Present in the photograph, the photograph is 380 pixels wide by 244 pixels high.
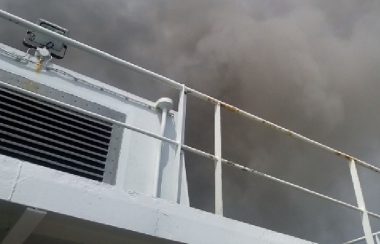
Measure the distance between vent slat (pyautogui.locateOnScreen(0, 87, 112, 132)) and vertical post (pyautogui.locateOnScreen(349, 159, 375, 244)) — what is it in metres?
2.41

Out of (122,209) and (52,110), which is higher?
(52,110)

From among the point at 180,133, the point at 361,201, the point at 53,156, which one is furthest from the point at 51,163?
the point at 361,201

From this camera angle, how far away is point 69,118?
3.94 meters

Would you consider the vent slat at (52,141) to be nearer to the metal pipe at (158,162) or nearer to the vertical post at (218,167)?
the metal pipe at (158,162)

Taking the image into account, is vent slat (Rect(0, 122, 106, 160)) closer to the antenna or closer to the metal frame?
the metal frame

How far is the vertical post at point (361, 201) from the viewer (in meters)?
3.53

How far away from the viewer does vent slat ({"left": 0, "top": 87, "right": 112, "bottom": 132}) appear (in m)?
3.79

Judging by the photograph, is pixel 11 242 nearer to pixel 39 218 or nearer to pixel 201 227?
pixel 39 218

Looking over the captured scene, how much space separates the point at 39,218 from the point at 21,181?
225mm

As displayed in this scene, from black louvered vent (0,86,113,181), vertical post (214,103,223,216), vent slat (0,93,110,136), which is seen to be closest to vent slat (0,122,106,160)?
black louvered vent (0,86,113,181)

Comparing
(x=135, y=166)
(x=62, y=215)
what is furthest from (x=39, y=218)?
(x=135, y=166)

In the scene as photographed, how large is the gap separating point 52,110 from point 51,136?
0.98 feet

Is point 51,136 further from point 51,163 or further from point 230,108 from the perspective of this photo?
point 230,108

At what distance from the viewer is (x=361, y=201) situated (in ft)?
12.2
